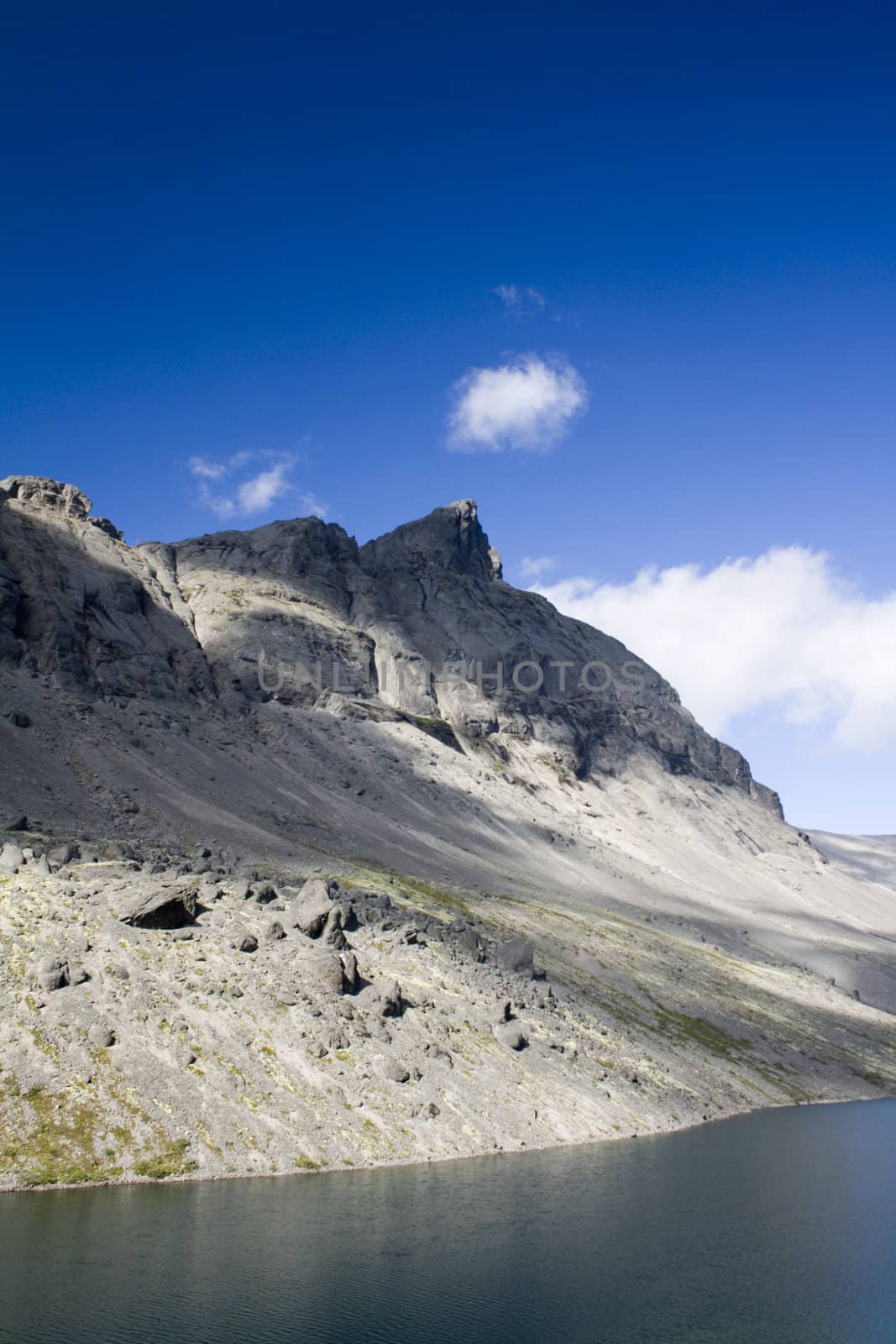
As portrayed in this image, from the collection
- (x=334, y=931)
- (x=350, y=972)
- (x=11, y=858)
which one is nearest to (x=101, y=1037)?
(x=350, y=972)

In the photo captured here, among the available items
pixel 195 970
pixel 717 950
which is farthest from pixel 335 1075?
pixel 717 950

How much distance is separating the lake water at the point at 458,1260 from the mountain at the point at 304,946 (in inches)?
218

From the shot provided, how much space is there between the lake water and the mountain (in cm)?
554

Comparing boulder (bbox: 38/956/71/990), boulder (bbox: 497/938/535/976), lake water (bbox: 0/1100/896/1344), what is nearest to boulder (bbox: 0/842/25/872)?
boulder (bbox: 38/956/71/990)

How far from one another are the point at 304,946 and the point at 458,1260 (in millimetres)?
33467

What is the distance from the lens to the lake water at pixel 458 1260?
3566 cm

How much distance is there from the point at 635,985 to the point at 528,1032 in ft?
116

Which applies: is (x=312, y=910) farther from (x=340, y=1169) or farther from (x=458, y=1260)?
(x=458, y=1260)

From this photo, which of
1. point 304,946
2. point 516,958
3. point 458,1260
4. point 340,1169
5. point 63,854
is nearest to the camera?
point 458,1260

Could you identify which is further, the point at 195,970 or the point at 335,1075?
the point at 195,970

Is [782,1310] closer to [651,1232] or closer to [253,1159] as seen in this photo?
[651,1232]

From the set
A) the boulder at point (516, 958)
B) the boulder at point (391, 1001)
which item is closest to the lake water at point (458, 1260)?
the boulder at point (391, 1001)

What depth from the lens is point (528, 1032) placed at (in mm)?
77438

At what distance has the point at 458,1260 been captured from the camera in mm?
42594
